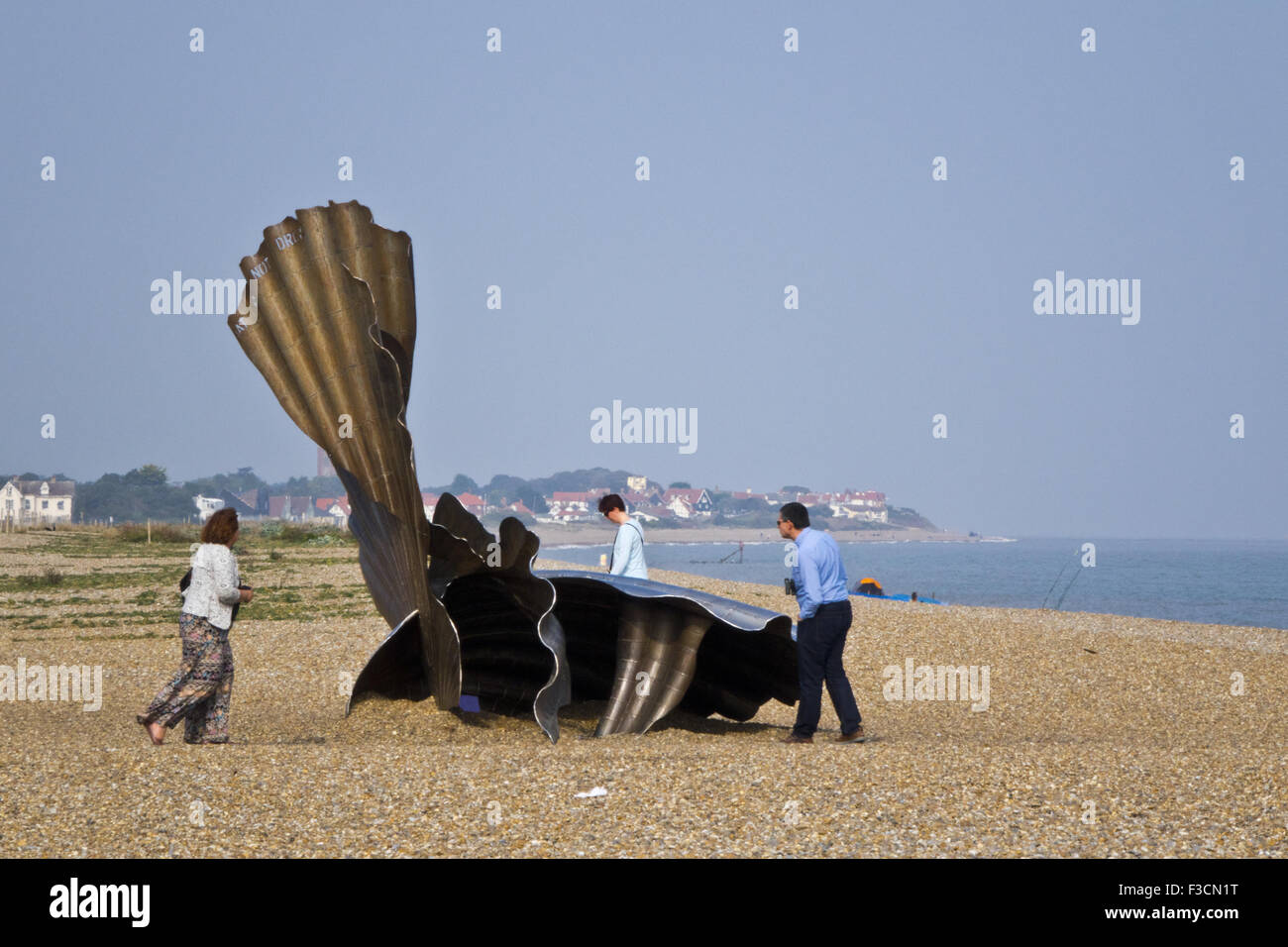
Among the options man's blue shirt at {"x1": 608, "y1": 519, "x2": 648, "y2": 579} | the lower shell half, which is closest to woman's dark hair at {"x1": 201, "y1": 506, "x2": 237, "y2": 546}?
the lower shell half

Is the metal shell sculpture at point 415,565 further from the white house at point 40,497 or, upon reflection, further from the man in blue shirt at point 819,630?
the white house at point 40,497

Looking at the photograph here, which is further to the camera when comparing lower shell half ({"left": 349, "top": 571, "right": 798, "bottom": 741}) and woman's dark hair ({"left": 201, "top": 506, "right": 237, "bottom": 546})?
lower shell half ({"left": 349, "top": 571, "right": 798, "bottom": 741})

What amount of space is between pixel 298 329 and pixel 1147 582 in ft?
212

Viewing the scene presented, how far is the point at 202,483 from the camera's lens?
538 ft

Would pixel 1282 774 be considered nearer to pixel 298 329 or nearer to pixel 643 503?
pixel 298 329

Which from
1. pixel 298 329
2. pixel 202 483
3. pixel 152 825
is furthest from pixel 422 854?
pixel 202 483

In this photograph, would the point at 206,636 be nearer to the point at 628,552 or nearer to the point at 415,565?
the point at 415,565

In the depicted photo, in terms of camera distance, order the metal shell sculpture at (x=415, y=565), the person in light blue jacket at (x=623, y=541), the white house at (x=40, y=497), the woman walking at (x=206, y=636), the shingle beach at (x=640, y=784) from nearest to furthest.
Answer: the shingle beach at (x=640, y=784)
the woman walking at (x=206, y=636)
the metal shell sculpture at (x=415, y=565)
the person in light blue jacket at (x=623, y=541)
the white house at (x=40, y=497)

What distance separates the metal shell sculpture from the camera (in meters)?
8.38

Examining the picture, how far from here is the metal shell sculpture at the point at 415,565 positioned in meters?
8.38

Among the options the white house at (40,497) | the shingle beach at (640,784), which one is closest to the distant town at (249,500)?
the white house at (40,497)

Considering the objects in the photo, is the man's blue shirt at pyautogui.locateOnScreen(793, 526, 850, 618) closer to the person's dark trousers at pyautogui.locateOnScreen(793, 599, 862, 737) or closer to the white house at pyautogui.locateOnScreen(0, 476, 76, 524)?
the person's dark trousers at pyautogui.locateOnScreen(793, 599, 862, 737)

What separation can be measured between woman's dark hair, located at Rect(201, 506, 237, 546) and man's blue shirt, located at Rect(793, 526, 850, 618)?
402 centimetres

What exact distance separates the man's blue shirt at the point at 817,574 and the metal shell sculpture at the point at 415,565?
21.5 inches
